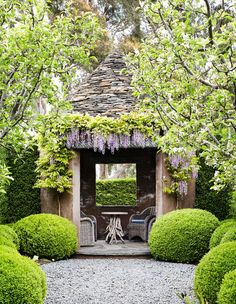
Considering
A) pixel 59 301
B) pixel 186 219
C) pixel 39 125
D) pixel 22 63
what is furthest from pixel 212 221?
pixel 22 63

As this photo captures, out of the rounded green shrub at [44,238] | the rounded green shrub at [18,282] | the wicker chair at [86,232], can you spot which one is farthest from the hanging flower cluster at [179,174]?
the rounded green shrub at [18,282]

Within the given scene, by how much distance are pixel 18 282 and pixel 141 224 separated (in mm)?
6236

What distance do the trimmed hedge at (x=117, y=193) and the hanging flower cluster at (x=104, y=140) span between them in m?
4.91

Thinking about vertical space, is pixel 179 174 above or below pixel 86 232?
above

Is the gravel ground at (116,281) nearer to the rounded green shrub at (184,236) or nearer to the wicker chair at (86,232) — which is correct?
the rounded green shrub at (184,236)

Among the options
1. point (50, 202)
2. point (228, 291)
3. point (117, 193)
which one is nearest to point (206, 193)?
point (50, 202)

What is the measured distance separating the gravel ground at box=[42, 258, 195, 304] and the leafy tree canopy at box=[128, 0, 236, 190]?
179cm

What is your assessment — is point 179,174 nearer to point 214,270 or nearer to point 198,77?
point 214,270

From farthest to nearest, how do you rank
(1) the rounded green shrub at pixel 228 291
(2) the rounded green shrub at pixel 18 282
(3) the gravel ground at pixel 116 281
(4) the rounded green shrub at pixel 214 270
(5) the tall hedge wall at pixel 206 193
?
1. (5) the tall hedge wall at pixel 206 193
2. (3) the gravel ground at pixel 116 281
3. (4) the rounded green shrub at pixel 214 270
4. (2) the rounded green shrub at pixel 18 282
5. (1) the rounded green shrub at pixel 228 291

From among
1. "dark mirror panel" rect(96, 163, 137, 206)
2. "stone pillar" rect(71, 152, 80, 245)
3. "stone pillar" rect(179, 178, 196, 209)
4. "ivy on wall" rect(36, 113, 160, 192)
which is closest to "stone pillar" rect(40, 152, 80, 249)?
"stone pillar" rect(71, 152, 80, 245)

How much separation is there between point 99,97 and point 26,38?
5.11 meters

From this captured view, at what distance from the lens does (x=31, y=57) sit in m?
4.72

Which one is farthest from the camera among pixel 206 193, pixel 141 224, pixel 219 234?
pixel 141 224

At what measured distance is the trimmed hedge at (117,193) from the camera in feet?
43.9
